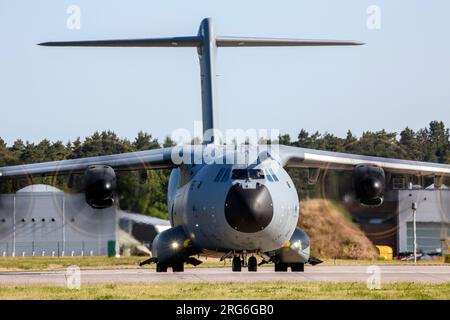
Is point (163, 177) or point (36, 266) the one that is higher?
point (163, 177)

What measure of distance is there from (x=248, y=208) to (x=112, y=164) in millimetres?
6992

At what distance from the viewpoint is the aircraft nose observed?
25.6 metres

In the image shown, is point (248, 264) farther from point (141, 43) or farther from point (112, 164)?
point (141, 43)

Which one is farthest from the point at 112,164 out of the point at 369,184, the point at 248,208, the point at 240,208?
the point at 369,184

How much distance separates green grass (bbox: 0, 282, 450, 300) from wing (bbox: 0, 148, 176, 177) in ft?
23.8

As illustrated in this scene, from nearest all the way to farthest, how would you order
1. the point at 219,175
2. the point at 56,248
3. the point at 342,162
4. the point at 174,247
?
the point at 219,175 < the point at 174,247 < the point at 342,162 < the point at 56,248

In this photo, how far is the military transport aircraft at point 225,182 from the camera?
2625cm

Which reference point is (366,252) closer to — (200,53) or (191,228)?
(200,53)

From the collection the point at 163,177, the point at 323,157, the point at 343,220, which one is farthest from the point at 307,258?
the point at 163,177

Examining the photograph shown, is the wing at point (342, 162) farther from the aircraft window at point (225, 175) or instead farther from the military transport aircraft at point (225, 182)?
the aircraft window at point (225, 175)

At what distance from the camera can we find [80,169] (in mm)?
31750

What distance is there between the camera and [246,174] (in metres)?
26.5

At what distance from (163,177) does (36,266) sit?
241 inches
